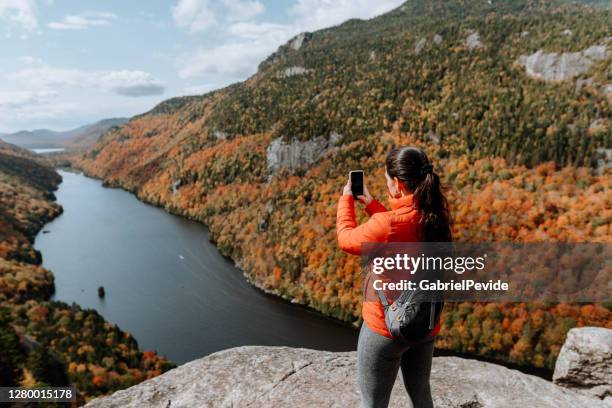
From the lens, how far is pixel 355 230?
3.49 meters

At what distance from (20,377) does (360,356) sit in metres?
43.0

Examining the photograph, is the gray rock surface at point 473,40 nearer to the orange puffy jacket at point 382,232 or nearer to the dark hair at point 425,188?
the dark hair at point 425,188

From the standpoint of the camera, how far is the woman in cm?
331

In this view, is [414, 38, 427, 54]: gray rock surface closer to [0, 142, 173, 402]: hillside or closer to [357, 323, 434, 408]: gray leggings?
→ [0, 142, 173, 402]: hillside

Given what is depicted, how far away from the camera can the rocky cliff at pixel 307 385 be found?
575 centimetres

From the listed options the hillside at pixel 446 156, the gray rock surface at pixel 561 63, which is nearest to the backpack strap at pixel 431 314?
the hillside at pixel 446 156

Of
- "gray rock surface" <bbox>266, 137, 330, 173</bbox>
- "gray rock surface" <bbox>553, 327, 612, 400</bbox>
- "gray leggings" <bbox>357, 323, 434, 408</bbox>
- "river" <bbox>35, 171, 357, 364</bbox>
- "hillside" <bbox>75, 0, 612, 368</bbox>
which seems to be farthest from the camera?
"gray rock surface" <bbox>266, 137, 330, 173</bbox>

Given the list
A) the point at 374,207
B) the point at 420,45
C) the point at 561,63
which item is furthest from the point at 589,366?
the point at 420,45

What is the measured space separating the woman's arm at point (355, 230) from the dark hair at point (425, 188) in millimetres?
355

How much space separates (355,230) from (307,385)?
12.1 ft

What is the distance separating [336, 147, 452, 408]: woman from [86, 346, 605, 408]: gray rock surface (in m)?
2.01

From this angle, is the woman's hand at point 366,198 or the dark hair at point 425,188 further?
the woman's hand at point 366,198

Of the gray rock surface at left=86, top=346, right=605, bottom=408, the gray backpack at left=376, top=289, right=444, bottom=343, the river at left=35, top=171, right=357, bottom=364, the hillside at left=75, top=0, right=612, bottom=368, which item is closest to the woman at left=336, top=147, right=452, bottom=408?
the gray backpack at left=376, top=289, right=444, bottom=343

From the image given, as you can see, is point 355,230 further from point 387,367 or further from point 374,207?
point 387,367
